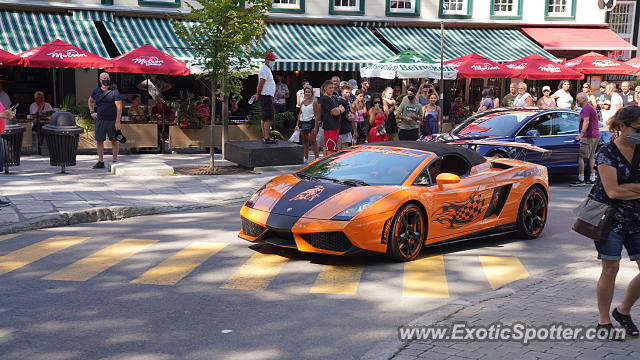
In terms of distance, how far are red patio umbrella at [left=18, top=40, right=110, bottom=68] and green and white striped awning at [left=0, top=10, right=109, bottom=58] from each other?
2368mm

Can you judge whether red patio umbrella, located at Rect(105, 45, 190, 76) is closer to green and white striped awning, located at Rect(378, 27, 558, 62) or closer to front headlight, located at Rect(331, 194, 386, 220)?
green and white striped awning, located at Rect(378, 27, 558, 62)

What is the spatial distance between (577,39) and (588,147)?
49.2 ft

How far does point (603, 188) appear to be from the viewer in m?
5.69

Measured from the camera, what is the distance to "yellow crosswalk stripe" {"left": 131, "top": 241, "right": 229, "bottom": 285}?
24.6ft

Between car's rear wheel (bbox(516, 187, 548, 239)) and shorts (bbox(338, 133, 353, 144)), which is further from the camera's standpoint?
shorts (bbox(338, 133, 353, 144))

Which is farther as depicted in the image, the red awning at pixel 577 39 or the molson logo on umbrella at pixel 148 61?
the red awning at pixel 577 39

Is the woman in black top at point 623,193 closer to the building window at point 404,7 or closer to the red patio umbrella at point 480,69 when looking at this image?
the red patio umbrella at point 480,69

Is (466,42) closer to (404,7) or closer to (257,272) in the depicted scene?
(404,7)

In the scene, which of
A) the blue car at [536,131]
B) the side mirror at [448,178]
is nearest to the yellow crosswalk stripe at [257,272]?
the side mirror at [448,178]

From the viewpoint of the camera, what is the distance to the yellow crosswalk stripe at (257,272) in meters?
7.33

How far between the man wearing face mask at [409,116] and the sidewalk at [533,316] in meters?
7.88

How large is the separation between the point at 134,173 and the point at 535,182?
807 cm

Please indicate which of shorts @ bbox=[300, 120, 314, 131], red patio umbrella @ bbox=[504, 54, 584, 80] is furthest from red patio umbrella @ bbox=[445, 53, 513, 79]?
shorts @ bbox=[300, 120, 314, 131]

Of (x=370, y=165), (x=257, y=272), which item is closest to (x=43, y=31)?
(x=370, y=165)
